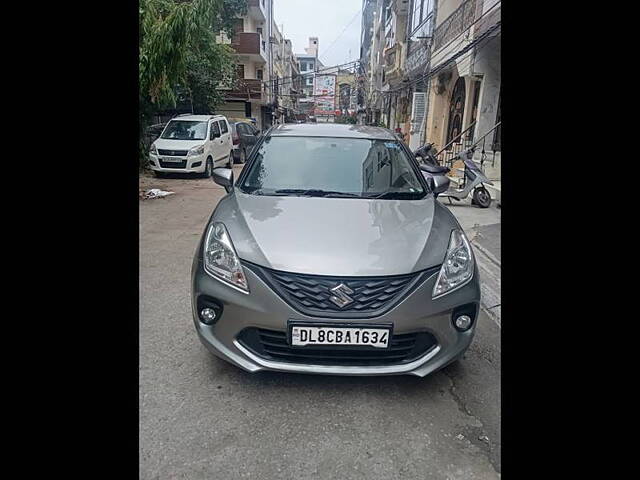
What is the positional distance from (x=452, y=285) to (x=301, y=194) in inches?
49.2

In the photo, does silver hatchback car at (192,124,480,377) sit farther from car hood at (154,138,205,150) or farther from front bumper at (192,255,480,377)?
car hood at (154,138,205,150)

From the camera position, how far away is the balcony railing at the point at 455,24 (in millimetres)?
10844

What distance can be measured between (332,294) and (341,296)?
5 centimetres

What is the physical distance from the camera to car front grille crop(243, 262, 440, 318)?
2.10 metres

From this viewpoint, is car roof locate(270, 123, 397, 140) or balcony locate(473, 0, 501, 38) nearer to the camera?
car roof locate(270, 123, 397, 140)

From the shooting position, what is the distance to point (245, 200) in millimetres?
2863

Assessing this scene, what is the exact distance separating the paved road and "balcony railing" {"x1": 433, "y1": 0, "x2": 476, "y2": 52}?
10607 mm

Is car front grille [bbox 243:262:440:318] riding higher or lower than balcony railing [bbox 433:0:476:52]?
lower

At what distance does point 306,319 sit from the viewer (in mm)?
2086

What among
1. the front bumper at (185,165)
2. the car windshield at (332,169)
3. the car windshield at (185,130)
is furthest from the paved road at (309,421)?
the car windshield at (185,130)

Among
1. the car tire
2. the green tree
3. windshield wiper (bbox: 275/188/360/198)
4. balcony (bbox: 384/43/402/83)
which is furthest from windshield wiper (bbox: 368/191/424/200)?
balcony (bbox: 384/43/402/83)

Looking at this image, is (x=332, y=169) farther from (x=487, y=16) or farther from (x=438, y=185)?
(x=487, y=16)

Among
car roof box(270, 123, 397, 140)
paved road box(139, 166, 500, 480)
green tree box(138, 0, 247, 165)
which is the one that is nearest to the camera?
paved road box(139, 166, 500, 480)
